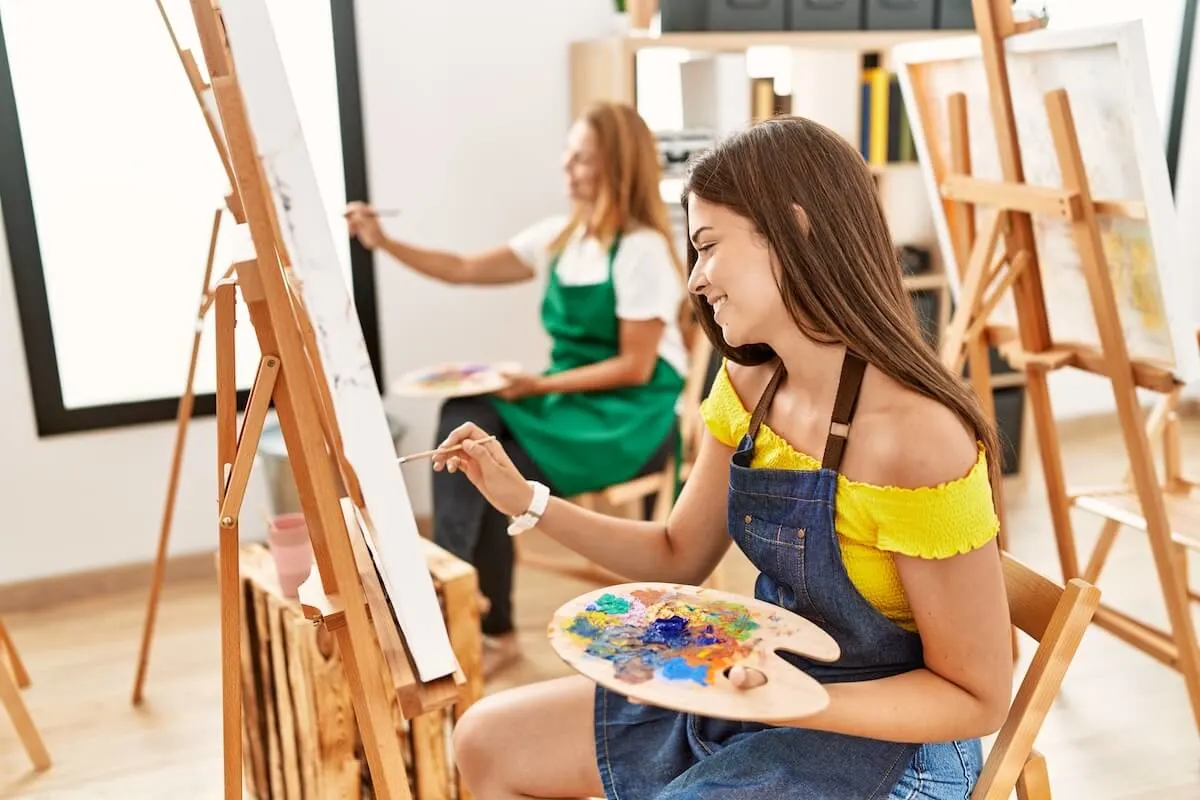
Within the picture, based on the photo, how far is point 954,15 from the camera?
11.0 ft

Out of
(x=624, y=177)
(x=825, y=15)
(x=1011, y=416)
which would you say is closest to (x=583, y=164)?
(x=624, y=177)

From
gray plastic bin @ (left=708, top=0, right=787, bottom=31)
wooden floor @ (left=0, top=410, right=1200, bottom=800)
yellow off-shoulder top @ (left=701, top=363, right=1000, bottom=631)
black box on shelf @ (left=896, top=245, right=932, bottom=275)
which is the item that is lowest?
wooden floor @ (left=0, top=410, right=1200, bottom=800)

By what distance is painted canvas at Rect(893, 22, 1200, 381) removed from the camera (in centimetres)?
182

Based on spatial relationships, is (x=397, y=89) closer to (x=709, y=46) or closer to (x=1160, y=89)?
(x=709, y=46)

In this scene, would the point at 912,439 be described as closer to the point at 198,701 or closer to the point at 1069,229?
the point at 1069,229

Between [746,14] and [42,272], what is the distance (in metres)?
1.96

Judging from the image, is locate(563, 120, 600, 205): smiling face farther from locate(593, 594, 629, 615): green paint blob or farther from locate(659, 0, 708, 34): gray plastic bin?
locate(593, 594, 629, 615): green paint blob

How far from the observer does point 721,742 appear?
1.25 meters

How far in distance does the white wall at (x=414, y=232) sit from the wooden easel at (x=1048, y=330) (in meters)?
1.34

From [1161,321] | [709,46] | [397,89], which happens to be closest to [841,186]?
[1161,321]

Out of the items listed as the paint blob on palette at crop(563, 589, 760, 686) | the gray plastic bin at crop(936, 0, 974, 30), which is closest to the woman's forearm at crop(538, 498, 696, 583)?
the paint blob on palette at crop(563, 589, 760, 686)

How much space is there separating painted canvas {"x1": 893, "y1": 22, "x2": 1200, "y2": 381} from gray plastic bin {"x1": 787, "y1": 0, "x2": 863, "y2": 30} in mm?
907

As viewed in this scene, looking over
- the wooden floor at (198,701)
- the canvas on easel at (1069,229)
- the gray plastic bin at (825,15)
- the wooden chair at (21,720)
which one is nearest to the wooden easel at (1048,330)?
the canvas on easel at (1069,229)

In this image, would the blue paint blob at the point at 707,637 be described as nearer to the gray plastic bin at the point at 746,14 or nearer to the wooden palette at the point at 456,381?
the wooden palette at the point at 456,381
